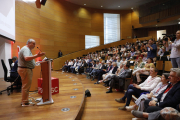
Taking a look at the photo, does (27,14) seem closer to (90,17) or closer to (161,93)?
(90,17)

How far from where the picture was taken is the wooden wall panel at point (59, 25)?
6.69 m

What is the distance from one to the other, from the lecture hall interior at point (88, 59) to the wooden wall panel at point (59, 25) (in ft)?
0.15

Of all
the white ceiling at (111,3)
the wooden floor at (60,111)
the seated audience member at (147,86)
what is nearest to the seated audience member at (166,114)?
the wooden floor at (60,111)

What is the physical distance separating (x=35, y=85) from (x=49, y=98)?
3.70 ft

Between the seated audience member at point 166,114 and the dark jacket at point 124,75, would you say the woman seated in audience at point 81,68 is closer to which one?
the dark jacket at point 124,75

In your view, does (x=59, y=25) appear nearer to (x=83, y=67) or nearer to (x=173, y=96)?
(x=83, y=67)

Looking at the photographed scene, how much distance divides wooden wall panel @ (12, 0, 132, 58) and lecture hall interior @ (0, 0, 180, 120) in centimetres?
5

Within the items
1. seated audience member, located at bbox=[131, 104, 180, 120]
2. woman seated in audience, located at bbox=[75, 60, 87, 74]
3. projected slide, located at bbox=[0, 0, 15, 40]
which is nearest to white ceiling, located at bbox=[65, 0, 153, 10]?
woman seated in audience, located at bbox=[75, 60, 87, 74]

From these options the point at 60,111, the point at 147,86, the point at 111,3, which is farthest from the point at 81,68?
the point at 111,3

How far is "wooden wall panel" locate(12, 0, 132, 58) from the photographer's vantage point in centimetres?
669

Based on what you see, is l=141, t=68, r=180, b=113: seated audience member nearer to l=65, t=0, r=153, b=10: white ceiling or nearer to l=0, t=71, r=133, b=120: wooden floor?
l=0, t=71, r=133, b=120: wooden floor

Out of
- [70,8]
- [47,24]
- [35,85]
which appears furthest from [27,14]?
[35,85]

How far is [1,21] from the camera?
374cm

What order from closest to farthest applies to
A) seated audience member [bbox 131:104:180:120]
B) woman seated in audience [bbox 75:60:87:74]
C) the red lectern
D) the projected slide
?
seated audience member [bbox 131:104:180:120]
the red lectern
the projected slide
woman seated in audience [bbox 75:60:87:74]
